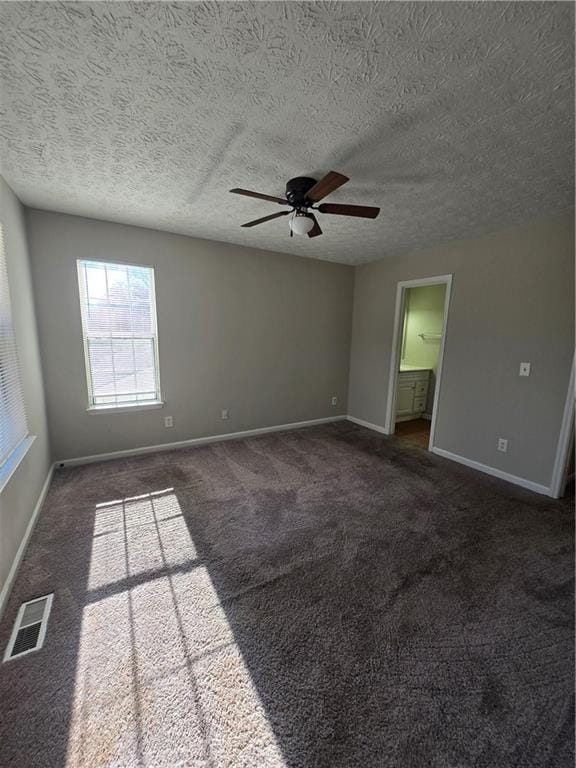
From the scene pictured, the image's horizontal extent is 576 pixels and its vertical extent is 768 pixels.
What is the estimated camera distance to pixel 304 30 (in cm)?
108

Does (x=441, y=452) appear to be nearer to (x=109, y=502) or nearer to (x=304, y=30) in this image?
(x=109, y=502)

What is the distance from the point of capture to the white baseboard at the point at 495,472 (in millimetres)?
2896

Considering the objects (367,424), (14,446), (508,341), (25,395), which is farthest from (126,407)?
(508,341)

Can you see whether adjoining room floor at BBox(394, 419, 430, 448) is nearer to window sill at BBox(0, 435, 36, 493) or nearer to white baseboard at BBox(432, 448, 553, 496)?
white baseboard at BBox(432, 448, 553, 496)

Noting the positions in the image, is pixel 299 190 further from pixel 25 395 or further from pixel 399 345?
pixel 399 345

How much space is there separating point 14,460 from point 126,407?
1498mm

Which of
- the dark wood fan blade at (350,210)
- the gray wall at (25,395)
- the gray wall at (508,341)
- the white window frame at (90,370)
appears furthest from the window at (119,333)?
the gray wall at (508,341)

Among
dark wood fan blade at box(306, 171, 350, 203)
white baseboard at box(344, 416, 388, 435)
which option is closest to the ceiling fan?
dark wood fan blade at box(306, 171, 350, 203)

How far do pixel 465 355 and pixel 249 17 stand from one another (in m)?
3.36

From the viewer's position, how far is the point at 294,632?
1511 mm

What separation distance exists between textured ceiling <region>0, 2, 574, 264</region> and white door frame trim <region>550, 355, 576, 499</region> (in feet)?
5.20

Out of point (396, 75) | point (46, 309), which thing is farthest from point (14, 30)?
point (46, 309)

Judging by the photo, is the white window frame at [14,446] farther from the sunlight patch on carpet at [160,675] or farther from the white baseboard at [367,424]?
the white baseboard at [367,424]

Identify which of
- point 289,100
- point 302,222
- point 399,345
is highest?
point 289,100
